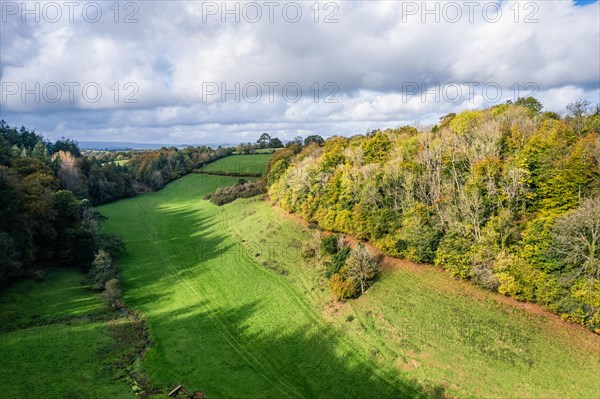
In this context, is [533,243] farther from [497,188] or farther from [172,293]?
[172,293]

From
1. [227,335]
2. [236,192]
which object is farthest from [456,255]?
[236,192]

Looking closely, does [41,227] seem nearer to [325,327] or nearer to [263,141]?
[325,327]

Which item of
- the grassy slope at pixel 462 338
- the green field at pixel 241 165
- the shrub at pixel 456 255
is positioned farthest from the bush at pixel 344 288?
the green field at pixel 241 165

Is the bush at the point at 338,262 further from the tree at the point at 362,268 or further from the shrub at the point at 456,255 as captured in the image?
the shrub at the point at 456,255

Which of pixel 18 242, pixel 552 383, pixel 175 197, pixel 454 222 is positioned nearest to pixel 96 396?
pixel 18 242

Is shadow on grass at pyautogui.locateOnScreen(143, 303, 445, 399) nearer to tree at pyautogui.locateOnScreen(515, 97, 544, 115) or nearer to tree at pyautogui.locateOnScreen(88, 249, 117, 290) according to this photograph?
tree at pyautogui.locateOnScreen(88, 249, 117, 290)

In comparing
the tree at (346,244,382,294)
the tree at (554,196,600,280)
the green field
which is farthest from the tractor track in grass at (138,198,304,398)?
the green field
